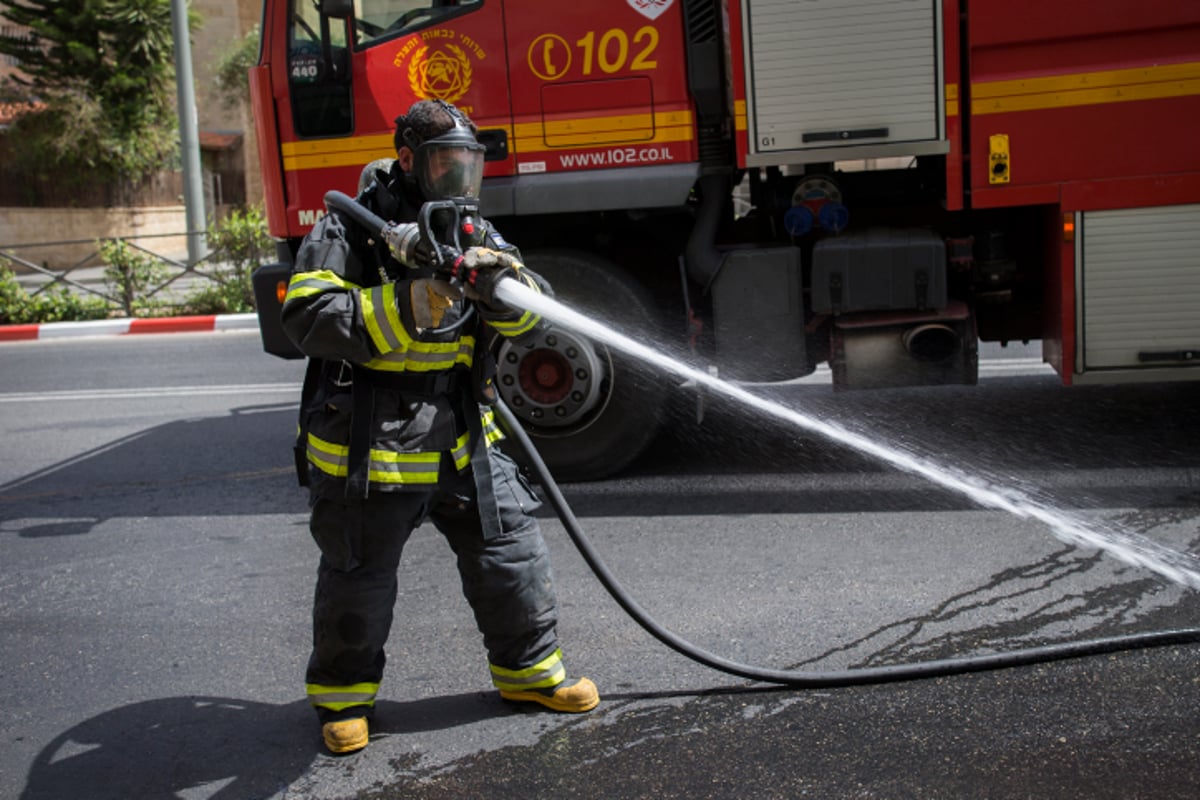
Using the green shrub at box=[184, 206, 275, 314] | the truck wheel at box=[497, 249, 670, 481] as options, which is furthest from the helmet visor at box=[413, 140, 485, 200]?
the green shrub at box=[184, 206, 275, 314]

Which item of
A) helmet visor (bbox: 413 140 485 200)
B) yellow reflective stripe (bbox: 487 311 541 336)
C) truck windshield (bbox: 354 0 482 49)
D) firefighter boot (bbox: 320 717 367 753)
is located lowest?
firefighter boot (bbox: 320 717 367 753)

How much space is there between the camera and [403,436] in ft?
10.5

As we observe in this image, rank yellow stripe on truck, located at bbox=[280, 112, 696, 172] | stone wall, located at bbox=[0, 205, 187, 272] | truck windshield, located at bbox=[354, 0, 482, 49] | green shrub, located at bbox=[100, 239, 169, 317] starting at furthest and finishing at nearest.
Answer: stone wall, located at bbox=[0, 205, 187, 272] < green shrub, located at bbox=[100, 239, 169, 317] < truck windshield, located at bbox=[354, 0, 482, 49] < yellow stripe on truck, located at bbox=[280, 112, 696, 172]

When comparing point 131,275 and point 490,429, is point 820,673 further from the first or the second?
point 131,275

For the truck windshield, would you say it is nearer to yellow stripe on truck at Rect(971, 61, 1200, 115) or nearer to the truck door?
the truck door

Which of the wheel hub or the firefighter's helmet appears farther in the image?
the wheel hub

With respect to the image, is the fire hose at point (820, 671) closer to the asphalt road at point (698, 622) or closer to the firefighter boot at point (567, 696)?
the asphalt road at point (698, 622)

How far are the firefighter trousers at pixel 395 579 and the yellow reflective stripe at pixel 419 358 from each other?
31 cm

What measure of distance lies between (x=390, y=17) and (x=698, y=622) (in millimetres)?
3319

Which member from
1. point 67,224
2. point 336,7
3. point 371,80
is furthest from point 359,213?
point 67,224

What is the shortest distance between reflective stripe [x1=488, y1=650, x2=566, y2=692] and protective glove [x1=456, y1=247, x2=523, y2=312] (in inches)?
41.6

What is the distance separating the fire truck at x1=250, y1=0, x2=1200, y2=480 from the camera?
5.27 meters

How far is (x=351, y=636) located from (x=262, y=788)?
1.42 feet

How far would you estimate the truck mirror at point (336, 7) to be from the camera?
543 centimetres
